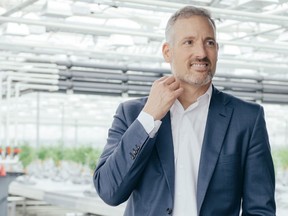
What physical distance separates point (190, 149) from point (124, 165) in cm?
15

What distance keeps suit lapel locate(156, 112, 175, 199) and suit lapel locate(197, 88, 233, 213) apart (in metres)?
0.06

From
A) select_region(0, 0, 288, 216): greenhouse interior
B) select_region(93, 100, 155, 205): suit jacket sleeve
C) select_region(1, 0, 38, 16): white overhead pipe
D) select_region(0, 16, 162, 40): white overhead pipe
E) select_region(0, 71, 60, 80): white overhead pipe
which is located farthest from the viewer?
select_region(0, 71, 60, 80): white overhead pipe

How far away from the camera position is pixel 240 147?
1363 millimetres

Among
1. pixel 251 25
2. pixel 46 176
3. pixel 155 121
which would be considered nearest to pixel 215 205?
pixel 155 121

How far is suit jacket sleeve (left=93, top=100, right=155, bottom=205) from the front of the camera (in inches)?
51.5

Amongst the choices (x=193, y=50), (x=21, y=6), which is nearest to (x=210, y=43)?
(x=193, y=50)

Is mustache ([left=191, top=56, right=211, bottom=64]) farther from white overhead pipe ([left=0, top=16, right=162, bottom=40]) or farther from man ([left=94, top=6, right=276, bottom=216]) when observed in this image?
white overhead pipe ([left=0, top=16, right=162, bottom=40])

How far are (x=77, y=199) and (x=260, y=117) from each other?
442cm

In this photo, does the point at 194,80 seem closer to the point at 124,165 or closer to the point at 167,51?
the point at 167,51

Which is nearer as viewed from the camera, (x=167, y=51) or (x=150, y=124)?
(x=150, y=124)

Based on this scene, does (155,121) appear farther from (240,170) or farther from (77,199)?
(77,199)

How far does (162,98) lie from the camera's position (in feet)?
4.36

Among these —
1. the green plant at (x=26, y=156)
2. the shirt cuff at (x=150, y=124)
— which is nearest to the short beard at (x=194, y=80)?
the shirt cuff at (x=150, y=124)

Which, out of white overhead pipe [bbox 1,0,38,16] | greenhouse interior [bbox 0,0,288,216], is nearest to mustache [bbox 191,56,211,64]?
greenhouse interior [bbox 0,0,288,216]
